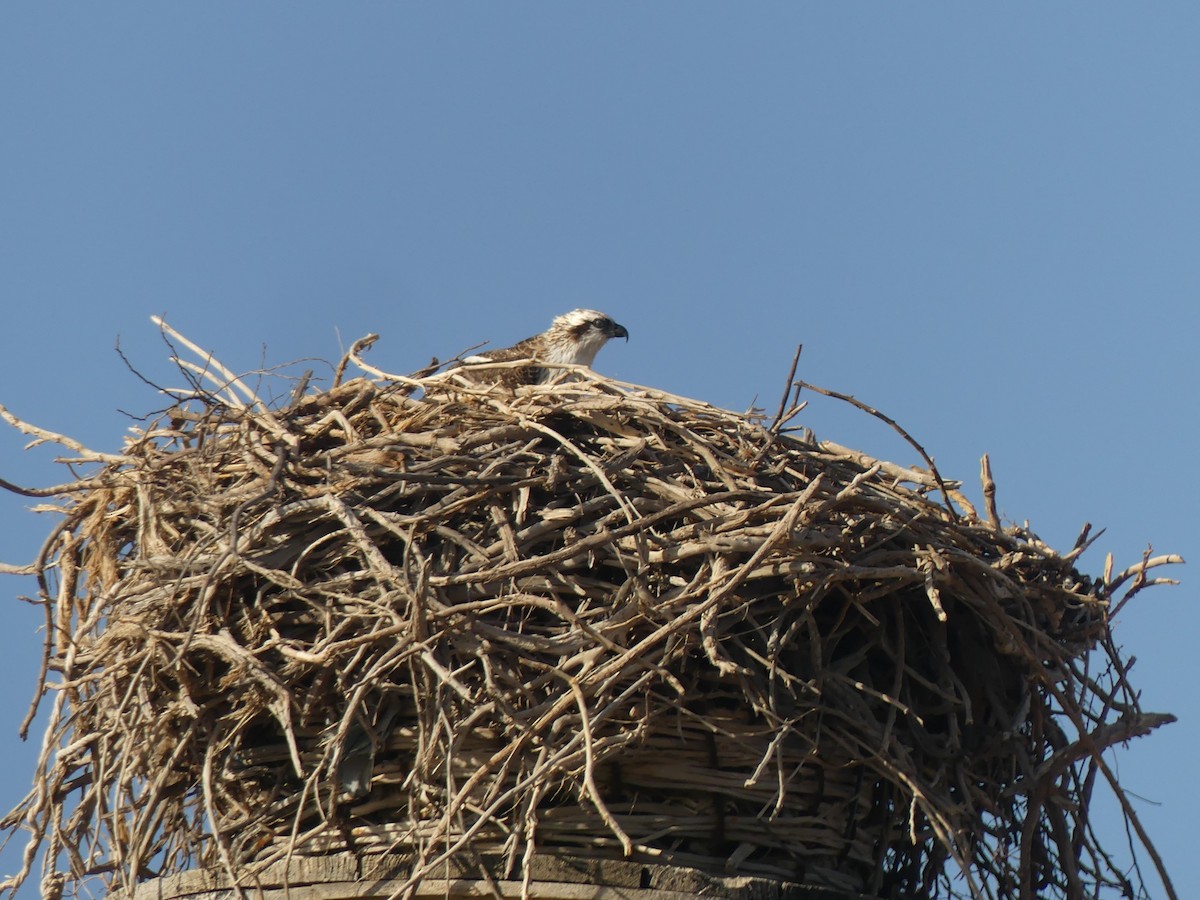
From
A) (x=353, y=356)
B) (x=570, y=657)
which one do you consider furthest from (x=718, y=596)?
(x=353, y=356)

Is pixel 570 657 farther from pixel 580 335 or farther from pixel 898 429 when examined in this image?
pixel 580 335

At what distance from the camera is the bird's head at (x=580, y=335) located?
8719 millimetres

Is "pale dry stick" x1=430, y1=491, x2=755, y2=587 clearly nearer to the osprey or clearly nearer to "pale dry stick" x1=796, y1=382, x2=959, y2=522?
"pale dry stick" x1=796, y1=382, x2=959, y2=522

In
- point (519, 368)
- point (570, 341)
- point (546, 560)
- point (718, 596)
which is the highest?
point (570, 341)

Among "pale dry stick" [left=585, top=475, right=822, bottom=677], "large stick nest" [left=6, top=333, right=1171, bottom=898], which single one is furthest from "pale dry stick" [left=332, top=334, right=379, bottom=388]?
"pale dry stick" [left=585, top=475, right=822, bottom=677]

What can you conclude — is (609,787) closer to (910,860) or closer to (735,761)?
(735,761)

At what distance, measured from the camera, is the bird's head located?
8.72 metres

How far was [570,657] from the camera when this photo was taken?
15.1 ft

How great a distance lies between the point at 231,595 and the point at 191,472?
1.89ft

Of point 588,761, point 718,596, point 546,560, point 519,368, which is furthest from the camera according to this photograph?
point 519,368

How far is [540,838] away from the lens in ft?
15.1

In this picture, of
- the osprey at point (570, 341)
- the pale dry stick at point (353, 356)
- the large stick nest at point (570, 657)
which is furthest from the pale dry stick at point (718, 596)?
the osprey at point (570, 341)

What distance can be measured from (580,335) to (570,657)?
439 centimetres

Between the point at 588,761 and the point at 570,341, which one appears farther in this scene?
the point at 570,341
